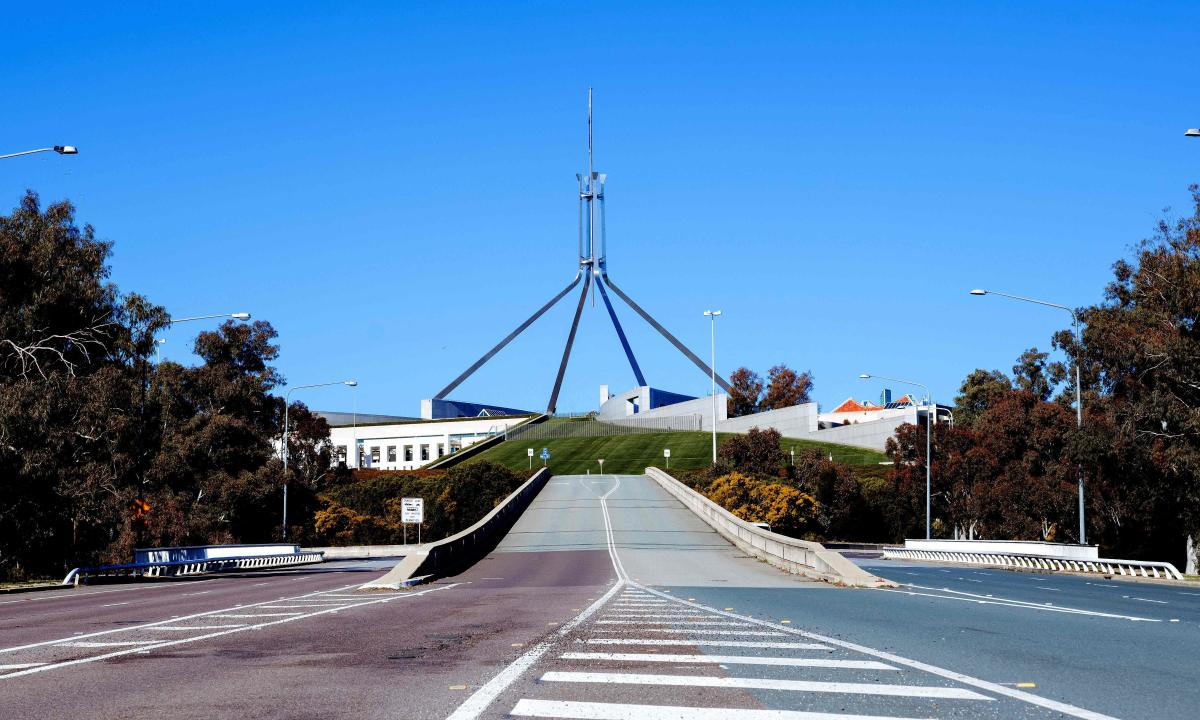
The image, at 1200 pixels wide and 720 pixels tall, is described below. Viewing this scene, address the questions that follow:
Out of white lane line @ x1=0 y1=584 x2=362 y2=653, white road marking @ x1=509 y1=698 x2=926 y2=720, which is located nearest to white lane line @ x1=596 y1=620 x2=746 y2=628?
white lane line @ x1=0 y1=584 x2=362 y2=653

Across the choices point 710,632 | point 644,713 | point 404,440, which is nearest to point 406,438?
point 404,440

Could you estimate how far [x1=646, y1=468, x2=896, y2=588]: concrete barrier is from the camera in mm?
25766

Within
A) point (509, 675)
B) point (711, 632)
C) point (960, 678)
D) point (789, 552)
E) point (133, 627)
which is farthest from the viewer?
point (789, 552)

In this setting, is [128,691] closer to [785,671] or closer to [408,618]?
[785,671]

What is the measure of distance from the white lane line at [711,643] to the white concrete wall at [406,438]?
140 meters

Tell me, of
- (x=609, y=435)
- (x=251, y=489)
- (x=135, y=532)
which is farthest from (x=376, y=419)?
(x=135, y=532)

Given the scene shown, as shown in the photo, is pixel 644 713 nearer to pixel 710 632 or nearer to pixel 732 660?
pixel 732 660

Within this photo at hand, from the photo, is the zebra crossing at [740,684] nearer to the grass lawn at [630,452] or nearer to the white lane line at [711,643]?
the white lane line at [711,643]

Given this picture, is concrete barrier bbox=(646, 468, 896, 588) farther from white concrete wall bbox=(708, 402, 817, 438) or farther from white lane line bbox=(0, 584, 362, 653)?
white concrete wall bbox=(708, 402, 817, 438)

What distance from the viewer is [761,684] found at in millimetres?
8375

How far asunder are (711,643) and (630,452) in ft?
402

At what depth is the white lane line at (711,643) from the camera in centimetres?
1095

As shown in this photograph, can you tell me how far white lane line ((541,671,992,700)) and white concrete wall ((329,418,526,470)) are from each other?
142564 mm

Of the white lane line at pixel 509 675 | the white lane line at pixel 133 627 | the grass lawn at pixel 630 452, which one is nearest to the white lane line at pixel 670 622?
the white lane line at pixel 509 675
